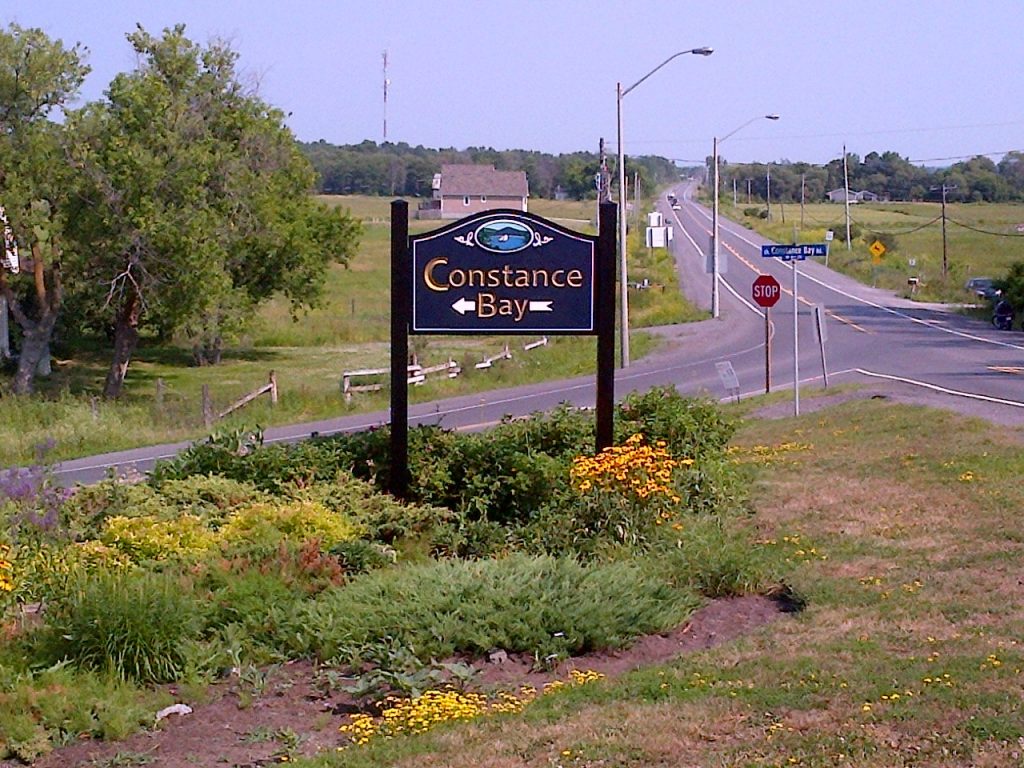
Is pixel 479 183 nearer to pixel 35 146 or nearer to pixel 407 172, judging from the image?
pixel 407 172

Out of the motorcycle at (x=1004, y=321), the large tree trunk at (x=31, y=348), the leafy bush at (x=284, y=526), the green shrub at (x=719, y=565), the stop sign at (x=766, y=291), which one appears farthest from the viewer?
the motorcycle at (x=1004, y=321)

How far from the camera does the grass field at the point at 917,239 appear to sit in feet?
235

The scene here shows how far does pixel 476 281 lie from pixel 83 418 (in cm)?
1836

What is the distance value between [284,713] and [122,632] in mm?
1218

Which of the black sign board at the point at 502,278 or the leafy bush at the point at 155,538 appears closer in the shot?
the leafy bush at the point at 155,538

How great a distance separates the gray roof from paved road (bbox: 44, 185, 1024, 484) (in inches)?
1795

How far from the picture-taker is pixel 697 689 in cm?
640

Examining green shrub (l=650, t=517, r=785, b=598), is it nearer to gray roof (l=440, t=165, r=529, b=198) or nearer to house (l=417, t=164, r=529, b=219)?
house (l=417, t=164, r=529, b=219)

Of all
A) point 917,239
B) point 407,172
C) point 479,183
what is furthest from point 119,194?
point 407,172

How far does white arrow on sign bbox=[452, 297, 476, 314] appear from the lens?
12641 millimetres

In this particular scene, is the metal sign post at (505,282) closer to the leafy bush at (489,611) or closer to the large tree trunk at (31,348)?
the leafy bush at (489,611)

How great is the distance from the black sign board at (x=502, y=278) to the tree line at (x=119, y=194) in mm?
22139

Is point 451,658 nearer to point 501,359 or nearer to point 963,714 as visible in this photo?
point 963,714

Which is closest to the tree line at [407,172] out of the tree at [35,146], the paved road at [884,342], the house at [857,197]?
the house at [857,197]
